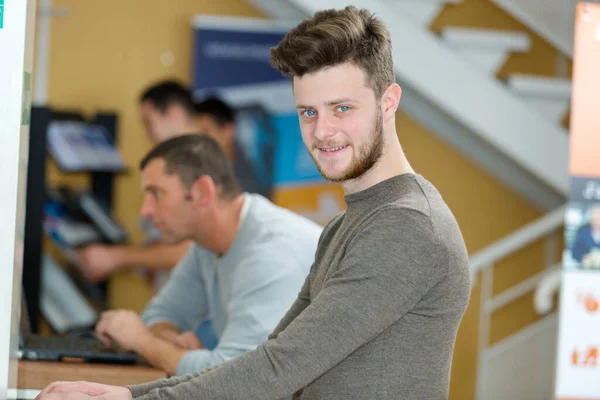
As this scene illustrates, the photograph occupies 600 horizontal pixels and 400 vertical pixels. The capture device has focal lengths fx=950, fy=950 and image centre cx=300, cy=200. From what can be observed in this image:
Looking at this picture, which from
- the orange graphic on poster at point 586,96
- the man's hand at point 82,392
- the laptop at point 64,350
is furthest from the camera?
the orange graphic on poster at point 586,96

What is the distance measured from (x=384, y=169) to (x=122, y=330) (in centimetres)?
107

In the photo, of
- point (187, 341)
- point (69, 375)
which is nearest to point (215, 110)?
→ point (187, 341)

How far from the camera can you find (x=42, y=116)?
130 inches

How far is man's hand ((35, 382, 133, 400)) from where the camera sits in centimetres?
153

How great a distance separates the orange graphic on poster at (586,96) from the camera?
350 centimetres

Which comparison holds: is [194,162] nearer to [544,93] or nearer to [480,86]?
[480,86]

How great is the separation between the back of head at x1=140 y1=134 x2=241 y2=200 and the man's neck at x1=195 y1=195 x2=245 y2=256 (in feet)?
0.09

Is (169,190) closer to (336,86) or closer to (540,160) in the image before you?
(336,86)

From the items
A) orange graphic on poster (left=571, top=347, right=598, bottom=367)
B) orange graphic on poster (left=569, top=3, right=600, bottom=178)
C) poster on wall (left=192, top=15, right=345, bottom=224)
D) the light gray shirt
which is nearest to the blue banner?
poster on wall (left=192, top=15, right=345, bottom=224)

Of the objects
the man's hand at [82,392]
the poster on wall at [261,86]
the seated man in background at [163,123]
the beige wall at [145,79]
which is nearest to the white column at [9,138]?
the man's hand at [82,392]

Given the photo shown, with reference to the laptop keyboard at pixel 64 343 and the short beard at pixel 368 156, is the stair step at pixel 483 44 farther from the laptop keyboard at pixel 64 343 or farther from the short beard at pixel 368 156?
the short beard at pixel 368 156

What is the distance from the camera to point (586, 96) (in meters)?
3.52

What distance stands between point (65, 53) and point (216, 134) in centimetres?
121

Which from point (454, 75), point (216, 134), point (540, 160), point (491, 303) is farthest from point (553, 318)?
point (216, 134)
